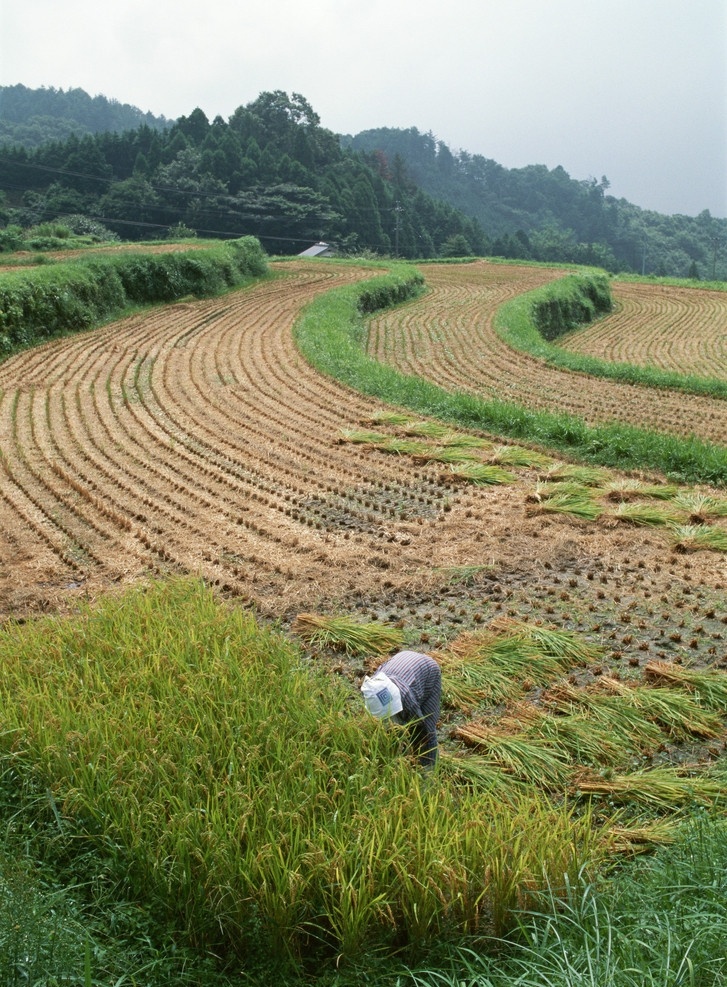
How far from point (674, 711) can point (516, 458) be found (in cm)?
515

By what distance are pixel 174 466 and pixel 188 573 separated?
2968mm

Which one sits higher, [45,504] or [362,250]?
[362,250]

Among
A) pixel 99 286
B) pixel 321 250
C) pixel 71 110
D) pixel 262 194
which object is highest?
pixel 71 110

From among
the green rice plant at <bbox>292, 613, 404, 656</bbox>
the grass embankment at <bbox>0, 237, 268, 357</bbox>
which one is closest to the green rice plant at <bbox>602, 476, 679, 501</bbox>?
the green rice plant at <bbox>292, 613, 404, 656</bbox>

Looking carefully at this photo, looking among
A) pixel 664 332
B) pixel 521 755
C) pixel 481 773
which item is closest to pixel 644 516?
pixel 521 755

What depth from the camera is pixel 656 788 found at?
4.06 m

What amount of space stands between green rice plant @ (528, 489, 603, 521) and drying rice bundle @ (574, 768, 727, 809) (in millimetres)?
3901

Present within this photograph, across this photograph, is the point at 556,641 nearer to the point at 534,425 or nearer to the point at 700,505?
the point at 700,505

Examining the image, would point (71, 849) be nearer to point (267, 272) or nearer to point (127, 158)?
point (267, 272)

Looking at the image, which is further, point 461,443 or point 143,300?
point 143,300

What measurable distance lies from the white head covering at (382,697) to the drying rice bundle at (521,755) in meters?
0.69

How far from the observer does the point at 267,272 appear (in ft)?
98.3

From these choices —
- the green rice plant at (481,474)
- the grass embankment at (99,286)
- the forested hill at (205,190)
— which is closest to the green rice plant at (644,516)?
the green rice plant at (481,474)

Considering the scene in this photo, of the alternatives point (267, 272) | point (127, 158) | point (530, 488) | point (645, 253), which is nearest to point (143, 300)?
point (267, 272)
